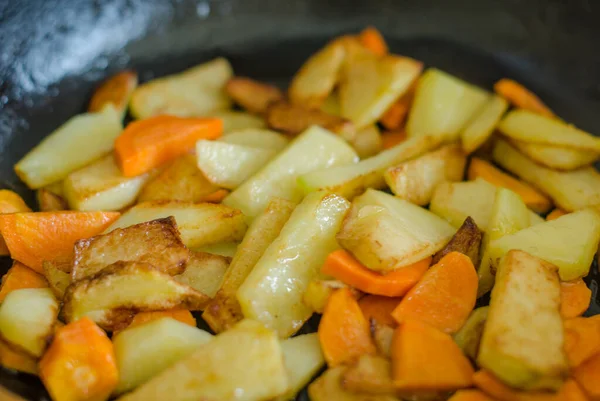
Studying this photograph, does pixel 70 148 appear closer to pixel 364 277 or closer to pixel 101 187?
pixel 101 187

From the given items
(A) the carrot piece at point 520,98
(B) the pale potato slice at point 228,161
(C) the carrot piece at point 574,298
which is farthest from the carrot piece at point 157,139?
(C) the carrot piece at point 574,298

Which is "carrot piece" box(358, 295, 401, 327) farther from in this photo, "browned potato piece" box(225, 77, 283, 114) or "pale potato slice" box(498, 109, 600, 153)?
"browned potato piece" box(225, 77, 283, 114)

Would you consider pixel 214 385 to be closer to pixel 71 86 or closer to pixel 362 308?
pixel 362 308

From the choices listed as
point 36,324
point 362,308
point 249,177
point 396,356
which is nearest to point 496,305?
point 396,356

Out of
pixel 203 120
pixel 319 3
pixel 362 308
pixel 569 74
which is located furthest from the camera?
pixel 319 3

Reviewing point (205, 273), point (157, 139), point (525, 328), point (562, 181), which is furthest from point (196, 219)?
point (562, 181)

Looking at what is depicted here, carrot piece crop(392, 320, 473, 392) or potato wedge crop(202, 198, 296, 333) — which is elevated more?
potato wedge crop(202, 198, 296, 333)

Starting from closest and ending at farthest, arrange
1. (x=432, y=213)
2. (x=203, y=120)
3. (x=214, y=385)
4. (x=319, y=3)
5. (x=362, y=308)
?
1. (x=214, y=385)
2. (x=362, y=308)
3. (x=432, y=213)
4. (x=203, y=120)
5. (x=319, y=3)

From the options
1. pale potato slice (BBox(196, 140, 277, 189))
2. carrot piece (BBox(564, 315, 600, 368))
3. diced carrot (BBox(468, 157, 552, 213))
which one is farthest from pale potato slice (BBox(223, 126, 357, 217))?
carrot piece (BBox(564, 315, 600, 368))
